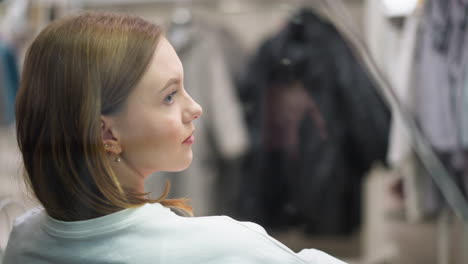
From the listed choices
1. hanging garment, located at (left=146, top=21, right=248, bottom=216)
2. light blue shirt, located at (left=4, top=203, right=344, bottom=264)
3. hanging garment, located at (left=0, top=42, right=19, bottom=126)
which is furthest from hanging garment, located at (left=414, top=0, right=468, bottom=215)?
hanging garment, located at (left=0, top=42, right=19, bottom=126)

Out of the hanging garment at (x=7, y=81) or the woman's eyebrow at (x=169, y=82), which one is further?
the hanging garment at (x=7, y=81)

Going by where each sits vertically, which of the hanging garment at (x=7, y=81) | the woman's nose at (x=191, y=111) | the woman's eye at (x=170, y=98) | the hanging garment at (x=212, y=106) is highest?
the woman's eye at (x=170, y=98)

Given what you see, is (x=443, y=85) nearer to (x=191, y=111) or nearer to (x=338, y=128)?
(x=338, y=128)

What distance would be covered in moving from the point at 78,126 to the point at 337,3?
487mm

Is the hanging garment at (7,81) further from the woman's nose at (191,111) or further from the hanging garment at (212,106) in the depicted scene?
the woman's nose at (191,111)

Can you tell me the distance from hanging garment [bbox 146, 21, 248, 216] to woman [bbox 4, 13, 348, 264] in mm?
95

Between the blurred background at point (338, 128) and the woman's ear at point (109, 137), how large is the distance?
10 cm

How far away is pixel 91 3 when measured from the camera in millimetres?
979

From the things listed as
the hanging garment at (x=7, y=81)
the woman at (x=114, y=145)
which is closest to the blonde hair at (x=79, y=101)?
the woman at (x=114, y=145)

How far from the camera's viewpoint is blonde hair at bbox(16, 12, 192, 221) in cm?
37

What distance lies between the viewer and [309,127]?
737mm

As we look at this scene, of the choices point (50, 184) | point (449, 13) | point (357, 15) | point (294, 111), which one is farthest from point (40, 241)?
point (357, 15)

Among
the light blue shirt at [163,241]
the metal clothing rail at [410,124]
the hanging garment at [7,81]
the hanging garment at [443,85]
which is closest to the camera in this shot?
the light blue shirt at [163,241]

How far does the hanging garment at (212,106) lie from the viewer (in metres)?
0.58
